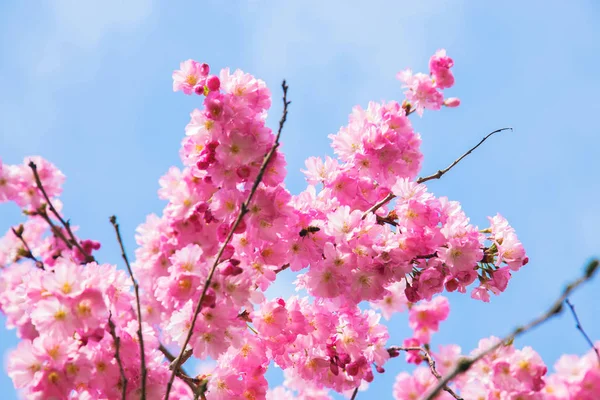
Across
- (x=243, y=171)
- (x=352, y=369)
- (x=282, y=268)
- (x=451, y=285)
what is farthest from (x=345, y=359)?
(x=243, y=171)

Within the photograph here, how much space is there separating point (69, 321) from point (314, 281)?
1.41 metres

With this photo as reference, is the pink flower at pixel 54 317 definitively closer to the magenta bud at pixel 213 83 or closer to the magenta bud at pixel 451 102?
the magenta bud at pixel 213 83

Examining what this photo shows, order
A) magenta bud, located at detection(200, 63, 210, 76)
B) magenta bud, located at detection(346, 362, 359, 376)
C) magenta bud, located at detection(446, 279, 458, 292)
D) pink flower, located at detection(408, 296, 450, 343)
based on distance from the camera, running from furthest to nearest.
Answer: pink flower, located at detection(408, 296, 450, 343) < magenta bud, located at detection(346, 362, 359, 376) < magenta bud, located at detection(446, 279, 458, 292) < magenta bud, located at detection(200, 63, 210, 76)

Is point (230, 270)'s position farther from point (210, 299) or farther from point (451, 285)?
point (451, 285)

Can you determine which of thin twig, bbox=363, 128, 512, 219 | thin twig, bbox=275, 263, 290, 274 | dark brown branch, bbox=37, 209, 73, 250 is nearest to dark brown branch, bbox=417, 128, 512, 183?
thin twig, bbox=363, 128, 512, 219

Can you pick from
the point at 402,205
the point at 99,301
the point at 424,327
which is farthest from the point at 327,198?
the point at 424,327

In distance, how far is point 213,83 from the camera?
2.96 m

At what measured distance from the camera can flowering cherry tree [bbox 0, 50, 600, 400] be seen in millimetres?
2570

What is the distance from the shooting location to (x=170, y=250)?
280 centimetres

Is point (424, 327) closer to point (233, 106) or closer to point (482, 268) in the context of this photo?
point (482, 268)

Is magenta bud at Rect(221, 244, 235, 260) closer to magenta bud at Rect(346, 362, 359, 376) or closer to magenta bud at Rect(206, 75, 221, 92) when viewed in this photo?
magenta bud at Rect(206, 75, 221, 92)

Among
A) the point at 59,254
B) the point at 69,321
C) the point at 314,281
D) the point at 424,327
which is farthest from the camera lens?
the point at 424,327

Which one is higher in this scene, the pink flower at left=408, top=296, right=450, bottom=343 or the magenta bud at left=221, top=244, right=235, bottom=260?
the pink flower at left=408, top=296, right=450, bottom=343

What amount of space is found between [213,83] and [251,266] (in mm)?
1055
